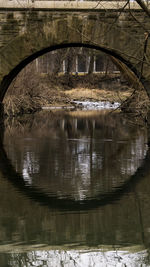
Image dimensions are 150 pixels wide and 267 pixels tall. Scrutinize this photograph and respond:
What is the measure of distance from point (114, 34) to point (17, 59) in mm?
3134

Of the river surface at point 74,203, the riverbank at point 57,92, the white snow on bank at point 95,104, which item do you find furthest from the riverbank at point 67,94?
the river surface at point 74,203

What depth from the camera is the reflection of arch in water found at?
6.91 m

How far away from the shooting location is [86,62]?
46906 mm

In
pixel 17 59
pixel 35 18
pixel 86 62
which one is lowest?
pixel 17 59

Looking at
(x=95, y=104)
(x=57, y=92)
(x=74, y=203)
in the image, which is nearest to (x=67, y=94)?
(x=57, y=92)

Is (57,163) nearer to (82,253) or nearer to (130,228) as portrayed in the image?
(130,228)

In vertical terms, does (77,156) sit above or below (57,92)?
below

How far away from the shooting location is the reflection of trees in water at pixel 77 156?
8414 mm

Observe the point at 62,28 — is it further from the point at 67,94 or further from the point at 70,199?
the point at 67,94

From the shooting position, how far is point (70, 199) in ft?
23.8

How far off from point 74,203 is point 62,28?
10.4 meters

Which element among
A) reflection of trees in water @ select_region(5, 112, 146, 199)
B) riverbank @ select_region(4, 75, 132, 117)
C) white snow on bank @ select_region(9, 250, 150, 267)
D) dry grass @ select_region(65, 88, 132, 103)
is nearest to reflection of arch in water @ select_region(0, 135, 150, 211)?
reflection of trees in water @ select_region(5, 112, 146, 199)

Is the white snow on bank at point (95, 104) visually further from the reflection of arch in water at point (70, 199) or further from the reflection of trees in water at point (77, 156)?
the reflection of arch in water at point (70, 199)

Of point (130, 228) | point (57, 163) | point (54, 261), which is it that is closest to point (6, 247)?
point (54, 261)
